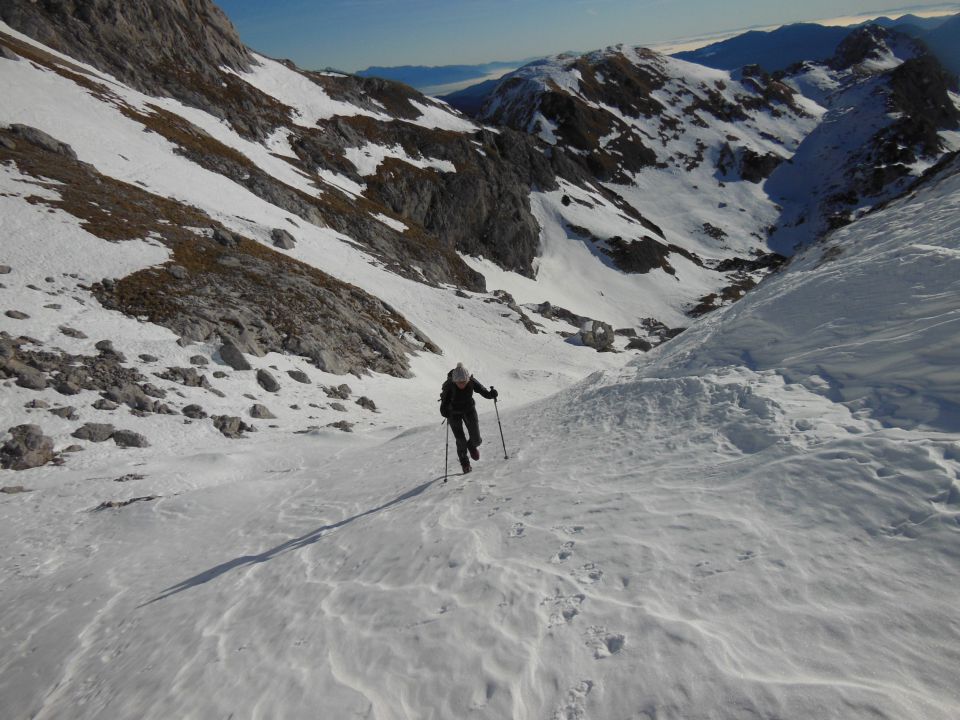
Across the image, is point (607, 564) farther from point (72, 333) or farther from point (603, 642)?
point (72, 333)

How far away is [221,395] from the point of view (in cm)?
2031

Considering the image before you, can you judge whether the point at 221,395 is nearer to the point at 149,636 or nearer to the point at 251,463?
the point at 251,463

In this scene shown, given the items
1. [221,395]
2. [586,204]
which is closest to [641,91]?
[586,204]

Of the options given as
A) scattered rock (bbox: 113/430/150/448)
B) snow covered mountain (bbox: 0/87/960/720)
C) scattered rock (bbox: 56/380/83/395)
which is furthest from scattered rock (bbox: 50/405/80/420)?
snow covered mountain (bbox: 0/87/960/720)

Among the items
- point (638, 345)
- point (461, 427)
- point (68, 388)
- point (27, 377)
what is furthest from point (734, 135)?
point (27, 377)

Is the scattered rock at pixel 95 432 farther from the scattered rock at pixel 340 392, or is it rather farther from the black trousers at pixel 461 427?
the black trousers at pixel 461 427

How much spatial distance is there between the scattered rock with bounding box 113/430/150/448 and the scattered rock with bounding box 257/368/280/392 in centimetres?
620

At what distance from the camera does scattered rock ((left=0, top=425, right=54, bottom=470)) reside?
45.0 ft

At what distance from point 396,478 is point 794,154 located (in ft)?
543

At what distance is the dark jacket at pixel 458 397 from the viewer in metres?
11.0

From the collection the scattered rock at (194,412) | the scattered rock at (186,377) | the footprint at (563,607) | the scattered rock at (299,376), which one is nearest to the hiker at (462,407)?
the footprint at (563,607)

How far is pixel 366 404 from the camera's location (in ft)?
82.4

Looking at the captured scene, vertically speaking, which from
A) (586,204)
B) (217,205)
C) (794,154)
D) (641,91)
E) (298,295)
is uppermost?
(641,91)

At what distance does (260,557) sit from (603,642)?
6.92m
